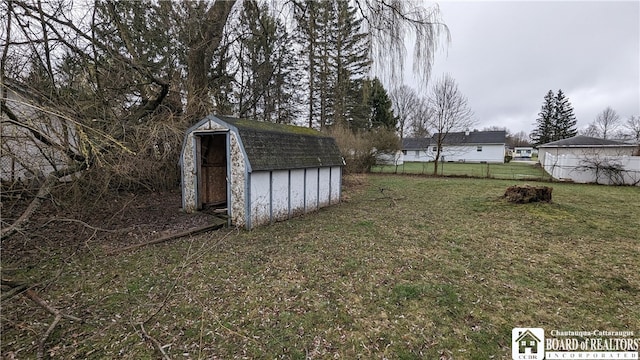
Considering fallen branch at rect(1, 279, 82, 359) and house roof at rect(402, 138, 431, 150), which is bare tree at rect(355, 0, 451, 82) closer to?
fallen branch at rect(1, 279, 82, 359)

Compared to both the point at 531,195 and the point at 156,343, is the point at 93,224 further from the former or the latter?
the point at 531,195

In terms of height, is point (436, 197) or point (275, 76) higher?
point (275, 76)

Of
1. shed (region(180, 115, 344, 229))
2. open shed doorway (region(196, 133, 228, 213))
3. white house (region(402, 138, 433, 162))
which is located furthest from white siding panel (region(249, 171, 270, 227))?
white house (region(402, 138, 433, 162))

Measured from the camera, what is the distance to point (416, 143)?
115 ft

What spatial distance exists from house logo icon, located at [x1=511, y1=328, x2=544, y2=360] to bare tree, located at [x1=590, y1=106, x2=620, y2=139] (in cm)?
5995

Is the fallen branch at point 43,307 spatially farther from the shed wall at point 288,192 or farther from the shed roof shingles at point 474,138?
the shed roof shingles at point 474,138

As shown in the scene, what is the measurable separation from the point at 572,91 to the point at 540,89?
6837 mm

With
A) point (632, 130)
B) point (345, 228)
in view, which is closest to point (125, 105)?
point (345, 228)

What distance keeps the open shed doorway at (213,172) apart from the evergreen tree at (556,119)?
44.6m

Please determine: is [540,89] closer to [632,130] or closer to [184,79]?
[632,130]

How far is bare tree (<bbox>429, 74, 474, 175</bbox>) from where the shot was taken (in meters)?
16.8

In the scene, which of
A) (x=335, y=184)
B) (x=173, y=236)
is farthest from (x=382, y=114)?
(x=173, y=236)

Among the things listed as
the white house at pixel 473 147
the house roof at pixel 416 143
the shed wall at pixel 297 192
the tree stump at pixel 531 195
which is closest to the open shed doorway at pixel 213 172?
the shed wall at pixel 297 192

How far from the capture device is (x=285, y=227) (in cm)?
589
